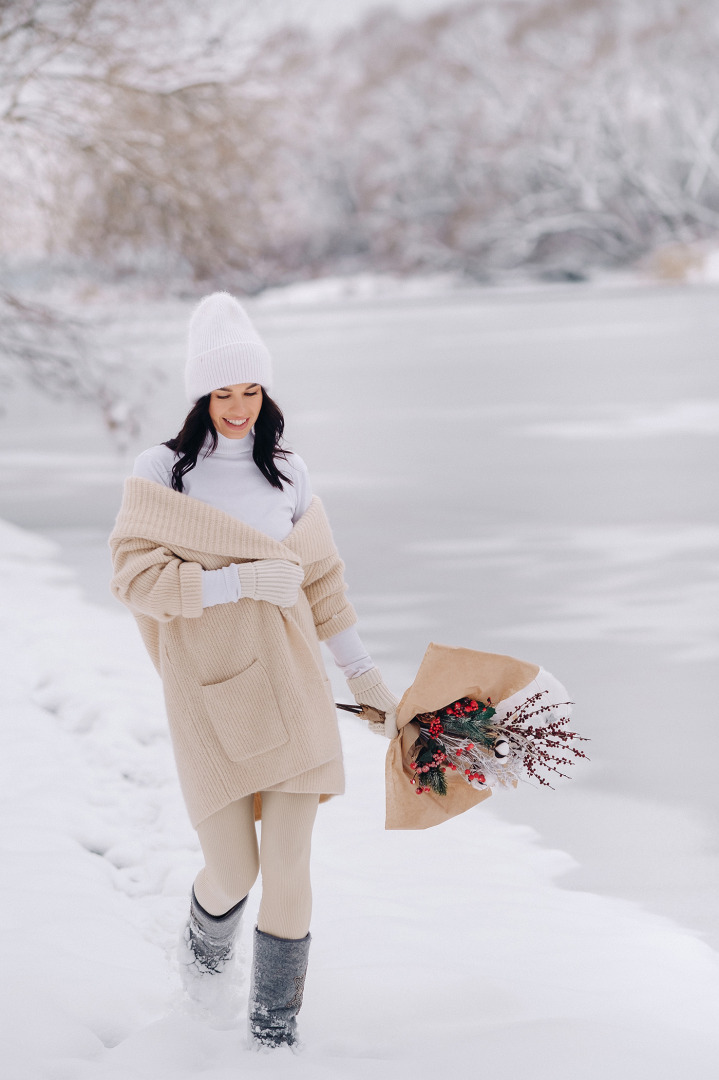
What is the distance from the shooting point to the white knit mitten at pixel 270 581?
2.34 metres

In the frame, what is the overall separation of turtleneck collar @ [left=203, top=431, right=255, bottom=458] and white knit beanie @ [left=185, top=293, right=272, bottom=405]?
0.29ft

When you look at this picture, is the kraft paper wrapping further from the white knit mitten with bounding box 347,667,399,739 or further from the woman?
the woman

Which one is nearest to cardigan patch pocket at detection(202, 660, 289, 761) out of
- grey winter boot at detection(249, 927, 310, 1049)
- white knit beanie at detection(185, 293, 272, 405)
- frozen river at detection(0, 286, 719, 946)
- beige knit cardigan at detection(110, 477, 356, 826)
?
beige knit cardigan at detection(110, 477, 356, 826)

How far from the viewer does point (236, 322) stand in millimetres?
2447

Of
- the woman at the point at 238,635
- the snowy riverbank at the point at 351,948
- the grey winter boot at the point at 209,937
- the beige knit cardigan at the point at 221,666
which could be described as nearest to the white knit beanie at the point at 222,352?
the woman at the point at 238,635

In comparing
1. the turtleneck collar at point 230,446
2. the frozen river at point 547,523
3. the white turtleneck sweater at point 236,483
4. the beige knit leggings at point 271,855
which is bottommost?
the frozen river at point 547,523

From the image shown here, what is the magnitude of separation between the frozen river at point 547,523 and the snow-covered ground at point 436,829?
2 cm

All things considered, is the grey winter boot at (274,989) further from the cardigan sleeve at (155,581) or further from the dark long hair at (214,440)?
the dark long hair at (214,440)

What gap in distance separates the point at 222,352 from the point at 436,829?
1.96m

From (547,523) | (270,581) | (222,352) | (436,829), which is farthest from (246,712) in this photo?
(547,523)

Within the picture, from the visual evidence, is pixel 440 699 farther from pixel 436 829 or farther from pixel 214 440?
pixel 436 829

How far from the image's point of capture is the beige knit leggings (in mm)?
2389

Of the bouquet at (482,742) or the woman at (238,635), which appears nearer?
the woman at (238,635)

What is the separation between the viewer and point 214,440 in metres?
2.45
